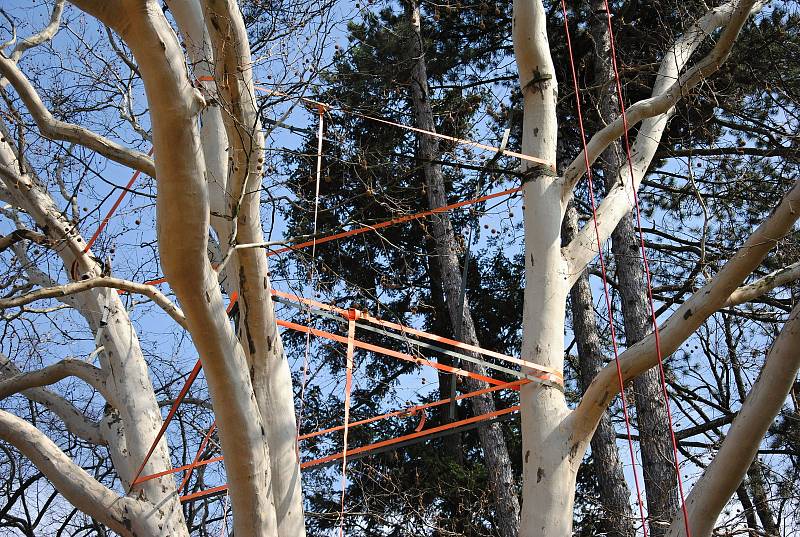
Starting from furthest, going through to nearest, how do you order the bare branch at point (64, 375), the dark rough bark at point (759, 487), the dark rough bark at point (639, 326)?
the dark rough bark at point (759, 487) < the dark rough bark at point (639, 326) < the bare branch at point (64, 375)

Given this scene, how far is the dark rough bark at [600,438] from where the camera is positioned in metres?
8.56

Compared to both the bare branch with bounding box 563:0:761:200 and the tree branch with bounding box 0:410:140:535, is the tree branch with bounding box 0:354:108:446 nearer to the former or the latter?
the tree branch with bounding box 0:410:140:535

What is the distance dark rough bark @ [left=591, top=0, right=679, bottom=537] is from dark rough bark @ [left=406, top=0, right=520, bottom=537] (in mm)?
1354

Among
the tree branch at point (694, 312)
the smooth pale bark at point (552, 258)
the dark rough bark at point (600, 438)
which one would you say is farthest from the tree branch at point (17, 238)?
the dark rough bark at point (600, 438)

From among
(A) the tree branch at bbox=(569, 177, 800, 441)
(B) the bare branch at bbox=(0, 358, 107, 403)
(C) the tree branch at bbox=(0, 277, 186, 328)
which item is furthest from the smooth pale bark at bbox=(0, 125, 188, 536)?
(A) the tree branch at bbox=(569, 177, 800, 441)

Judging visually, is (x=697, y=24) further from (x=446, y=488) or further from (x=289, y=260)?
(x=446, y=488)

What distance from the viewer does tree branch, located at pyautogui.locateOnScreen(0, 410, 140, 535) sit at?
437cm

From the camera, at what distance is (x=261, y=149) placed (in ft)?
12.8

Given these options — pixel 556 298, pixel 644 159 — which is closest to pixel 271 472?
pixel 556 298

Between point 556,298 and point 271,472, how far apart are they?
1856 millimetres

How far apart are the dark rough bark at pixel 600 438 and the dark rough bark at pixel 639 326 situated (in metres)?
0.28

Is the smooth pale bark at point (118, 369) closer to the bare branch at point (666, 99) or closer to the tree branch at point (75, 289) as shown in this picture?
the tree branch at point (75, 289)

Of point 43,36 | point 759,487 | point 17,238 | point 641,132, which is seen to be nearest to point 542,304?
point 641,132

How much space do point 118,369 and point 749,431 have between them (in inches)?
125
